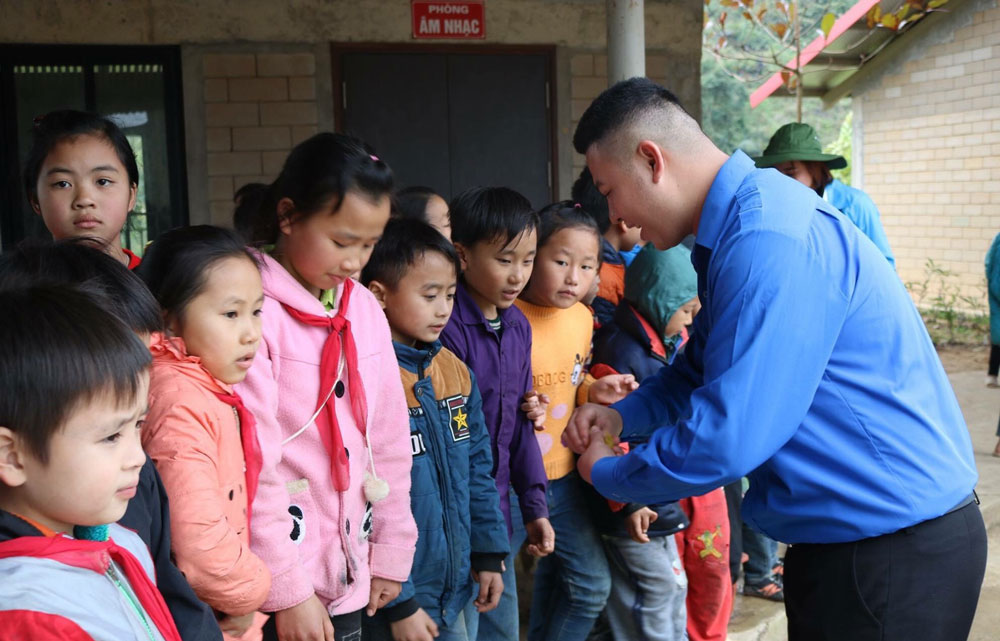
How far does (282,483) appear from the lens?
81.4 inches

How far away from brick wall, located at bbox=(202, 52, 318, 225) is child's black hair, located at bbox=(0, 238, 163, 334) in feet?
14.6

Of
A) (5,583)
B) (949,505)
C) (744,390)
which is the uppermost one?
(744,390)

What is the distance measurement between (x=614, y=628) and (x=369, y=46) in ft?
14.4

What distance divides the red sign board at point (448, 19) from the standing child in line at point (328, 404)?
4.29 metres

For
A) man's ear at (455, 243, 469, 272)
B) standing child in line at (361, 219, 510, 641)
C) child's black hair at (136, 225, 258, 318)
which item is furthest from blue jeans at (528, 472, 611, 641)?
child's black hair at (136, 225, 258, 318)

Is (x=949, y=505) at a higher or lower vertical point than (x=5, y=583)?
lower

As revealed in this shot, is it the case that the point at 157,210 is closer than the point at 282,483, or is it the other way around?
the point at 282,483

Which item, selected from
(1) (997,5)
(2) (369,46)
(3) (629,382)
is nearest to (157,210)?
(2) (369,46)

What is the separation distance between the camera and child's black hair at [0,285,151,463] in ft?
4.37

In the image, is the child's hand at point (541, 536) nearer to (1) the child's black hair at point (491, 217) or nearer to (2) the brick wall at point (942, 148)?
(1) the child's black hair at point (491, 217)

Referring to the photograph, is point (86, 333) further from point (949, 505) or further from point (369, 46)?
point (369, 46)

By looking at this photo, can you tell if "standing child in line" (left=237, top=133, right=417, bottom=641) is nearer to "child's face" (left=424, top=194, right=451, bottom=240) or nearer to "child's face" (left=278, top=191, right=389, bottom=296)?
"child's face" (left=278, top=191, right=389, bottom=296)

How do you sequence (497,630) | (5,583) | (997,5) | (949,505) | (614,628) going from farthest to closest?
1. (997,5)
2. (614,628)
3. (497,630)
4. (949,505)
5. (5,583)

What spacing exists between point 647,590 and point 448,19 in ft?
14.5
